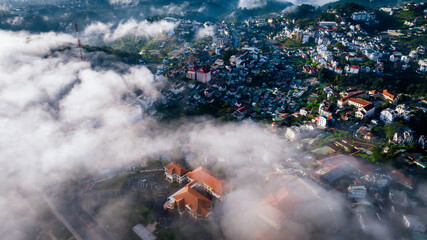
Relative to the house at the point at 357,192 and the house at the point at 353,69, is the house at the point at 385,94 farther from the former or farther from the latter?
the house at the point at 357,192

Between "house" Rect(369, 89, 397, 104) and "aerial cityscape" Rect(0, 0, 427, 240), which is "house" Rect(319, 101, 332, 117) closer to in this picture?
"aerial cityscape" Rect(0, 0, 427, 240)

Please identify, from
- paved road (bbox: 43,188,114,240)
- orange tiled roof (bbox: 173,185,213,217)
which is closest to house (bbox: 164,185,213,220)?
orange tiled roof (bbox: 173,185,213,217)

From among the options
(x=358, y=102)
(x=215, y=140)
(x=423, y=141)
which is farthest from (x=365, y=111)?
(x=215, y=140)

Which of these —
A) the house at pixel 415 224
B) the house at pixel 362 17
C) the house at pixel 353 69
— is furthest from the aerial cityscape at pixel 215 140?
the house at pixel 362 17

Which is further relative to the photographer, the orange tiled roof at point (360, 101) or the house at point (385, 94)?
the house at point (385, 94)

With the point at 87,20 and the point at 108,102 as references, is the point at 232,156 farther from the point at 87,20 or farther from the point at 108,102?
the point at 87,20

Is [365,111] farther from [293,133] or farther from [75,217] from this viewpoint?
[75,217]
